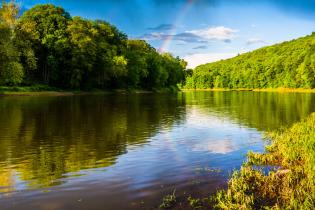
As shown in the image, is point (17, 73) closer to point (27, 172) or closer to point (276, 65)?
point (27, 172)

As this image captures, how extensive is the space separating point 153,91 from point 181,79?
40.7 m

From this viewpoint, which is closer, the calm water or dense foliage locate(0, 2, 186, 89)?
the calm water

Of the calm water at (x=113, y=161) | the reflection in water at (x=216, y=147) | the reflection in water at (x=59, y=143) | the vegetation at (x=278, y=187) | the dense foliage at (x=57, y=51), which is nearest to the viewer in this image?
the vegetation at (x=278, y=187)

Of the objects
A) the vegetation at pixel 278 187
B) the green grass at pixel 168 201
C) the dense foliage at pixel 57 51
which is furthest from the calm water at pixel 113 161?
the dense foliage at pixel 57 51

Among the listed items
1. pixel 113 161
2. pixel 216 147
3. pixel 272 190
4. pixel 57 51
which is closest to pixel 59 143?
pixel 113 161

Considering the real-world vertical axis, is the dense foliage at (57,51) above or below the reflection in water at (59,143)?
above

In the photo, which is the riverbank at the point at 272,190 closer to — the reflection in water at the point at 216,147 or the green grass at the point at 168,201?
the green grass at the point at 168,201

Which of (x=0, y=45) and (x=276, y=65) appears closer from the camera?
(x=0, y=45)

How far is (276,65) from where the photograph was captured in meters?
195

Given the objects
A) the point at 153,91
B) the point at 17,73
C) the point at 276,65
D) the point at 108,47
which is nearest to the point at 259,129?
the point at 17,73

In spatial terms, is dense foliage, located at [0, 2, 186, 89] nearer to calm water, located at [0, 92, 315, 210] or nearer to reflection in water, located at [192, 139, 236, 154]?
calm water, located at [0, 92, 315, 210]

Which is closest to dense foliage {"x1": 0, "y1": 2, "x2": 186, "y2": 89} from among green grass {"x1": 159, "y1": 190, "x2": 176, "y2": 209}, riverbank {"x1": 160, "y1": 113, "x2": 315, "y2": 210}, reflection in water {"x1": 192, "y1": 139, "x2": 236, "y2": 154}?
reflection in water {"x1": 192, "y1": 139, "x2": 236, "y2": 154}

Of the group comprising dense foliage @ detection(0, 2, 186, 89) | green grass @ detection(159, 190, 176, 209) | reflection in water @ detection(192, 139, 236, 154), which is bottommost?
reflection in water @ detection(192, 139, 236, 154)

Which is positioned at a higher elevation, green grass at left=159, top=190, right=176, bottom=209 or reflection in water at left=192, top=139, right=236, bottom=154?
green grass at left=159, top=190, right=176, bottom=209
